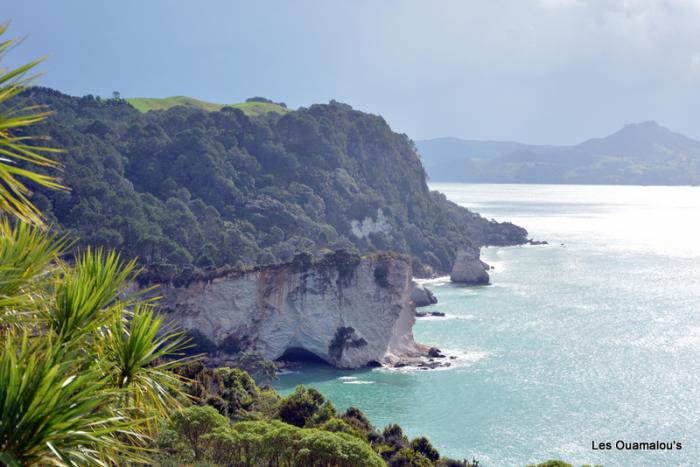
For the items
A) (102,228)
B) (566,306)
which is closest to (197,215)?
(102,228)

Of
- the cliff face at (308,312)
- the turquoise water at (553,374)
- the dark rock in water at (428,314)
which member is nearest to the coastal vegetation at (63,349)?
the turquoise water at (553,374)

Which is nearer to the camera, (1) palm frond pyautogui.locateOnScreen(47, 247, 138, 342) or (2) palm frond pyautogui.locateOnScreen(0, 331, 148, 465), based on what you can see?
(2) palm frond pyautogui.locateOnScreen(0, 331, 148, 465)

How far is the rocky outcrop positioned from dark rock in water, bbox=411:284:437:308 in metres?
11.4

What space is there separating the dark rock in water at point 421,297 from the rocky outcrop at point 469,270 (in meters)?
11.4

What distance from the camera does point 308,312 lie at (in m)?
40.7

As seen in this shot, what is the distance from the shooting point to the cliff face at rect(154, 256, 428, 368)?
3931 cm

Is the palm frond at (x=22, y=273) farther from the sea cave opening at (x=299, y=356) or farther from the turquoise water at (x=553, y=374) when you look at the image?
the sea cave opening at (x=299, y=356)

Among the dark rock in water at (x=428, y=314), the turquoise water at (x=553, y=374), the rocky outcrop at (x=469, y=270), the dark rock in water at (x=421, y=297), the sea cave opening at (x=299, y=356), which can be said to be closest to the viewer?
the turquoise water at (x=553, y=374)

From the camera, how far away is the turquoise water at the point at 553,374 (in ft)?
91.9

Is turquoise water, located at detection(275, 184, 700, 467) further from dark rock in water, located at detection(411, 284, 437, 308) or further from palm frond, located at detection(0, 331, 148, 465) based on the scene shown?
palm frond, located at detection(0, 331, 148, 465)

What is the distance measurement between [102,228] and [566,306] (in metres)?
36.1

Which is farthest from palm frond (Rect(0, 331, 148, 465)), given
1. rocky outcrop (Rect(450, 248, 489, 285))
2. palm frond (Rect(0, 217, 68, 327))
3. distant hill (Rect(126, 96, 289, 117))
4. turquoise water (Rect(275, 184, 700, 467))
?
distant hill (Rect(126, 96, 289, 117))

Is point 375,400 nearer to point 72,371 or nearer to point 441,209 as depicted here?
point 72,371

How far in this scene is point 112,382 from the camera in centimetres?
722
